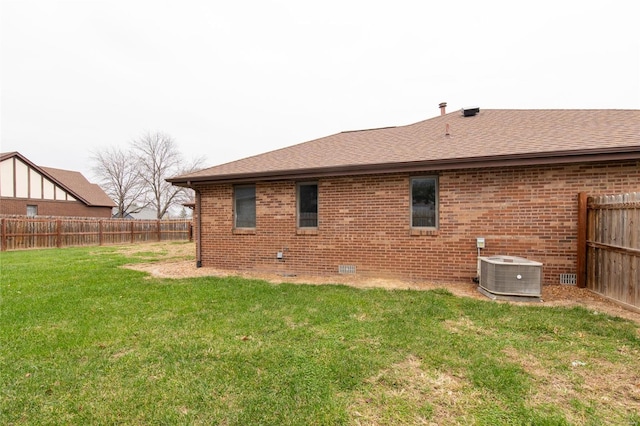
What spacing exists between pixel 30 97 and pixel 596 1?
27.4 meters

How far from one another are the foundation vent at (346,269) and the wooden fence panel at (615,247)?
4651 millimetres

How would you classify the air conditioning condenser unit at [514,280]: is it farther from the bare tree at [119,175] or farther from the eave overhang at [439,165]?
the bare tree at [119,175]

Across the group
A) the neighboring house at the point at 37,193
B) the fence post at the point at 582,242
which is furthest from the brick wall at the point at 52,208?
the fence post at the point at 582,242

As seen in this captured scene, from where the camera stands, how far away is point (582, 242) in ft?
18.8

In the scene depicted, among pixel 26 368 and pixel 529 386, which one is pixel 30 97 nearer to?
pixel 26 368

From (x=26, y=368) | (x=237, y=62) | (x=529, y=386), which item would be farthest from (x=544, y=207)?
(x=237, y=62)

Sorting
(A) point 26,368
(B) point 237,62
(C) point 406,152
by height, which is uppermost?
(B) point 237,62

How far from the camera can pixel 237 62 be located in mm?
18484

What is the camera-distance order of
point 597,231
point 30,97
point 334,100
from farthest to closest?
point 334,100, point 30,97, point 597,231

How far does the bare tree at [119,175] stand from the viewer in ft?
132

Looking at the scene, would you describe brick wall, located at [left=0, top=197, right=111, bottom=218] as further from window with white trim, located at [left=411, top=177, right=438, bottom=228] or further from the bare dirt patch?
window with white trim, located at [left=411, top=177, right=438, bottom=228]

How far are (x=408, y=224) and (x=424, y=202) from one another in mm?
636

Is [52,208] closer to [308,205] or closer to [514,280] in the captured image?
[308,205]

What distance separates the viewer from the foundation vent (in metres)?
7.45
